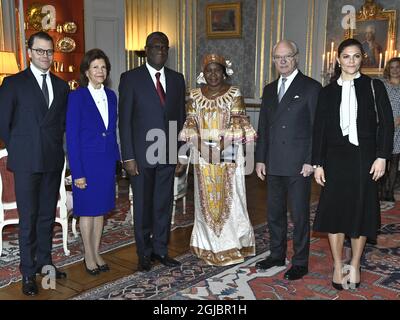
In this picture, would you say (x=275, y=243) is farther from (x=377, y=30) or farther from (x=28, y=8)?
(x=28, y=8)

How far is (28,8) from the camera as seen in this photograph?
7852mm

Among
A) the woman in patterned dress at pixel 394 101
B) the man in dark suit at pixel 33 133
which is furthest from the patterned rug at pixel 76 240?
the woman in patterned dress at pixel 394 101

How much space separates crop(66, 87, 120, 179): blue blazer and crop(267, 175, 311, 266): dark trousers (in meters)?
1.28

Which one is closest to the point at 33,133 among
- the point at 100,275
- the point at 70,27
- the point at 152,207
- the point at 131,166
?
the point at 131,166

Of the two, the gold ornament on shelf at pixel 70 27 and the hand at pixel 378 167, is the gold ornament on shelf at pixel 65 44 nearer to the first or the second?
the gold ornament on shelf at pixel 70 27

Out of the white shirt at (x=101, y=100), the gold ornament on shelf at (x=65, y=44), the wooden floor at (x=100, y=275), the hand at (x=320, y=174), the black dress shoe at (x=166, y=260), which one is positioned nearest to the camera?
the hand at (x=320, y=174)

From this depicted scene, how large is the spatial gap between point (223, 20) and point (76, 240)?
18.2ft

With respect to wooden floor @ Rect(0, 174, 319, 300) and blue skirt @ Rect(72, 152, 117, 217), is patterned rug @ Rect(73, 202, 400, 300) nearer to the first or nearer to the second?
wooden floor @ Rect(0, 174, 319, 300)

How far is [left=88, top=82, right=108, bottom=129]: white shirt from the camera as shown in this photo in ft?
10.9

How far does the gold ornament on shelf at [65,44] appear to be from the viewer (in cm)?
838

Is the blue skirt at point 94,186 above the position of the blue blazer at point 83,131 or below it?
below

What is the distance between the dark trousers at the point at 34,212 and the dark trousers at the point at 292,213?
5.25 feet

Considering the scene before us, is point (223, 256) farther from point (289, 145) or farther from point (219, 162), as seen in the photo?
point (289, 145)

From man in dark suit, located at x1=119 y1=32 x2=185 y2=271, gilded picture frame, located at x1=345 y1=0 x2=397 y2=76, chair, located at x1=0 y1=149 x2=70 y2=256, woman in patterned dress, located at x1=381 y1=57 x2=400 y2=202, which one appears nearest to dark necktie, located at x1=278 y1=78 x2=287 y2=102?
man in dark suit, located at x1=119 y1=32 x2=185 y2=271
